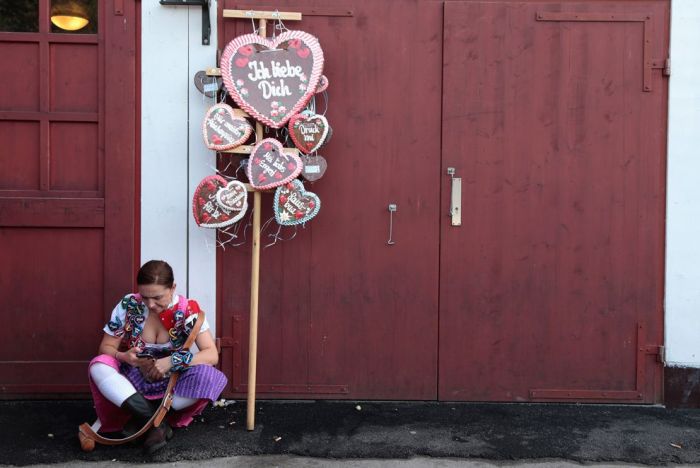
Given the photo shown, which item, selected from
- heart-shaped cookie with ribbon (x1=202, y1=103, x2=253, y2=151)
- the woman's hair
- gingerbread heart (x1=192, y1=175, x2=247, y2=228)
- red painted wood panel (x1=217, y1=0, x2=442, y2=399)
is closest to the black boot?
the woman's hair

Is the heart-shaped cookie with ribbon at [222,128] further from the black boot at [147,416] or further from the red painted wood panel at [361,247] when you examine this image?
the black boot at [147,416]

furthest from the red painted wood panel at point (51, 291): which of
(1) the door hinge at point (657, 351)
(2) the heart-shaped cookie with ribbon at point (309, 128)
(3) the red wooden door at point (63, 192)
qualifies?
(1) the door hinge at point (657, 351)

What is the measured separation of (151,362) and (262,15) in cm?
213

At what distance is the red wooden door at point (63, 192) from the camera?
173 inches

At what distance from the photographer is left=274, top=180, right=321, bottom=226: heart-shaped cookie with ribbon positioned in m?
4.22

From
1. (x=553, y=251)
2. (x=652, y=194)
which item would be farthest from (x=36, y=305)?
(x=652, y=194)

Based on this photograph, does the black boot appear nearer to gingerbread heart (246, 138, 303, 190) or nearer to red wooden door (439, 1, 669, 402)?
gingerbread heart (246, 138, 303, 190)

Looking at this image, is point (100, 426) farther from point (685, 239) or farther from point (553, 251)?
point (685, 239)

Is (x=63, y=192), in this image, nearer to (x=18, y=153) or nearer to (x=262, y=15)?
(x=18, y=153)

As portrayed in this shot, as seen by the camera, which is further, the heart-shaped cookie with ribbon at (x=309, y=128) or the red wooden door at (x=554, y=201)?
the red wooden door at (x=554, y=201)

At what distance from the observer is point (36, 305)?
4465 mm

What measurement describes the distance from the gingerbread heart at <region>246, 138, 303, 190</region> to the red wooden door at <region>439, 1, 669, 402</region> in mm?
989

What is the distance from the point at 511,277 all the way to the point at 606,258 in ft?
2.00

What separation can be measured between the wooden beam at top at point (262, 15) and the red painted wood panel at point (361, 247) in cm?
8
